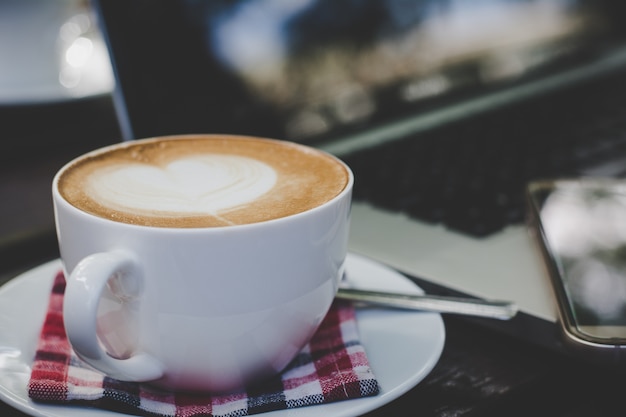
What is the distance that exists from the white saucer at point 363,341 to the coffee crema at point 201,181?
7cm

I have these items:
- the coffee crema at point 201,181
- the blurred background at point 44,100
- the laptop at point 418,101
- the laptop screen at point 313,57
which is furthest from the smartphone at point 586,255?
the blurred background at point 44,100

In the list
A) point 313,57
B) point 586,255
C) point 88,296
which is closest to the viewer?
point 88,296

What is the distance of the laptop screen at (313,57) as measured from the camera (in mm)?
466

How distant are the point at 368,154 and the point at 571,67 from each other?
396mm

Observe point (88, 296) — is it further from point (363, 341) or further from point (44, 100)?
point (44, 100)

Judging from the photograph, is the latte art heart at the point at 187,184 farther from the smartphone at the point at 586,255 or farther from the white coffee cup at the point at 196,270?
the smartphone at the point at 586,255

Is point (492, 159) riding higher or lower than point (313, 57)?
lower

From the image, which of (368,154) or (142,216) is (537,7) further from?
(142,216)

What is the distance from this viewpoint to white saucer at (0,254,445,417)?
25 centimetres

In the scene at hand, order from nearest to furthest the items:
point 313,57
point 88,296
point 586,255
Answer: point 88,296 → point 586,255 → point 313,57

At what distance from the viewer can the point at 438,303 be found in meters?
0.32

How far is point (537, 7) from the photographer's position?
80 centimetres

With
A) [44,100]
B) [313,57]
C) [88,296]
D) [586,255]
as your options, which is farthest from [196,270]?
[44,100]

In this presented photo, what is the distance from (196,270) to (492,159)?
41cm
